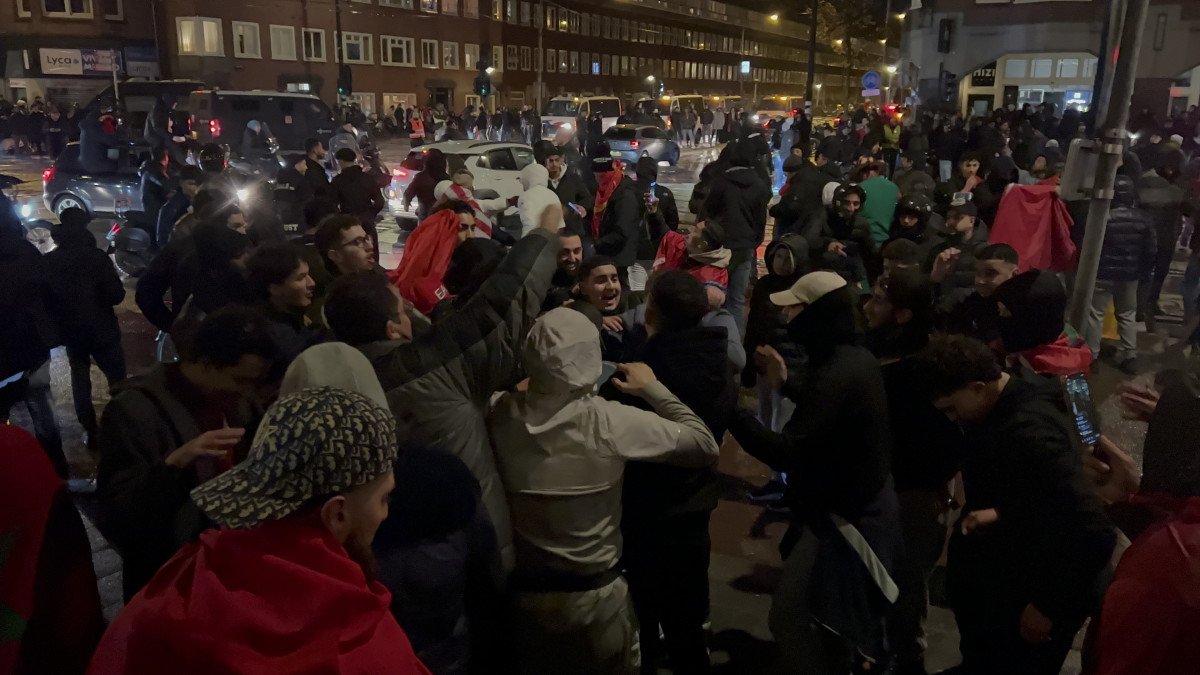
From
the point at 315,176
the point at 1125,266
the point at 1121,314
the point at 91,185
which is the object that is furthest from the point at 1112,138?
the point at 91,185

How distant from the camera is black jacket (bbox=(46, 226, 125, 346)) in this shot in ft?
17.8

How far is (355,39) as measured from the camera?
150 ft

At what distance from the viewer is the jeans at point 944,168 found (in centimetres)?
1603

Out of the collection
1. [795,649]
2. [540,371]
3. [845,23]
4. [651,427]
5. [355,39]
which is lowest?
[795,649]

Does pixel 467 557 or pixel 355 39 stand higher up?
pixel 355 39

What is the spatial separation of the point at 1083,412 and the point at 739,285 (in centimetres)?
430

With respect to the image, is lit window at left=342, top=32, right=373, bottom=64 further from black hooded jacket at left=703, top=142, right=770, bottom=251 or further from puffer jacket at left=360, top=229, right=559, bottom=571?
puffer jacket at left=360, top=229, right=559, bottom=571

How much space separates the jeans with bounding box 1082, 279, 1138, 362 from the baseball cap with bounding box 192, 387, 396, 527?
730 centimetres

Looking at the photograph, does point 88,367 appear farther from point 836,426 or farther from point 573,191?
point 836,426

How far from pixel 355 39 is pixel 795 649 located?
158 ft

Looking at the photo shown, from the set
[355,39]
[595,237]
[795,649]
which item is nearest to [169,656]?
[795,649]

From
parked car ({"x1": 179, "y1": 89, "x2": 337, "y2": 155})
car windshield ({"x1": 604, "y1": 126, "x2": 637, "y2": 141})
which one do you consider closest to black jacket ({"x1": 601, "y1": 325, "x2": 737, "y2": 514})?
parked car ({"x1": 179, "y1": 89, "x2": 337, "y2": 155})

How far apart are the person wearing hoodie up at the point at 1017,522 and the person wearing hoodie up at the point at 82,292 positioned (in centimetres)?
494

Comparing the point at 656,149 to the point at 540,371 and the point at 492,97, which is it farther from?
the point at 492,97
